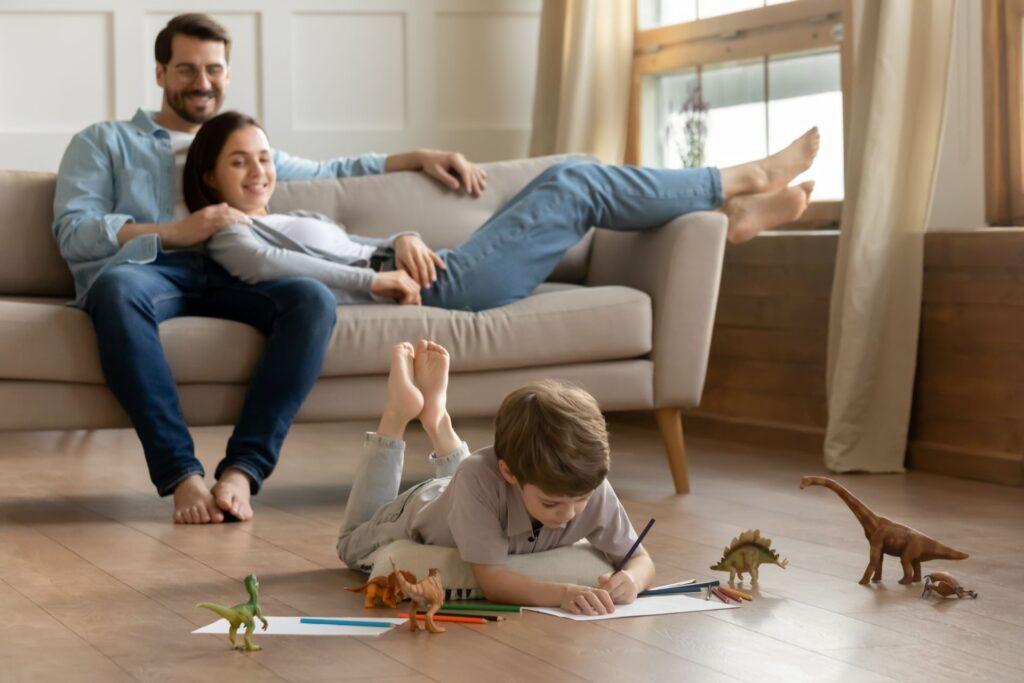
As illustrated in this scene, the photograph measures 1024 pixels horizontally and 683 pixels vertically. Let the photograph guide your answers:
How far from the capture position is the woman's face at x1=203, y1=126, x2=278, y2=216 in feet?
10.5

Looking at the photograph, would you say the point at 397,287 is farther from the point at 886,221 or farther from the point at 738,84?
the point at 738,84

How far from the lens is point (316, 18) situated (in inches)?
195

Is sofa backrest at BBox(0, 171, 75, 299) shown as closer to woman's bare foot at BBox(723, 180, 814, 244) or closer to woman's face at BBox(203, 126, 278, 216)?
woman's face at BBox(203, 126, 278, 216)

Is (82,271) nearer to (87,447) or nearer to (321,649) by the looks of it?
(87,447)

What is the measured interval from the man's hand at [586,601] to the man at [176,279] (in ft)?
3.34

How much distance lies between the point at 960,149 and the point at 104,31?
2726 millimetres

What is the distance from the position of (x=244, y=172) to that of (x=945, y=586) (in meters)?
1.78

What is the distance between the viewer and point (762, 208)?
3.41 metres

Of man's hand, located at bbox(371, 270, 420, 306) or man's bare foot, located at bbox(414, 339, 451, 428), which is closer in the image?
man's bare foot, located at bbox(414, 339, 451, 428)

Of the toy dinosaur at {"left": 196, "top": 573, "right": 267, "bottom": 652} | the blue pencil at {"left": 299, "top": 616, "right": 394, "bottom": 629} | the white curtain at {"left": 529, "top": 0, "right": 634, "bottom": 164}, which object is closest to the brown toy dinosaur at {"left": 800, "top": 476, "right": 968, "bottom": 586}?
the blue pencil at {"left": 299, "top": 616, "right": 394, "bottom": 629}

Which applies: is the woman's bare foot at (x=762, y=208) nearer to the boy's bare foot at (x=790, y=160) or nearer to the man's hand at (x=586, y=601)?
the boy's bare foot at (x=790, y=160)

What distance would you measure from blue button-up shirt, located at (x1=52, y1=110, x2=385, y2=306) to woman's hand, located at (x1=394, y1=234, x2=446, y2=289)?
546 mm

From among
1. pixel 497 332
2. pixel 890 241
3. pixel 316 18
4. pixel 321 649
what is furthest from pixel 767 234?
pixel 321 649

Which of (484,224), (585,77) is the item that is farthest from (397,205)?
(585,77)
